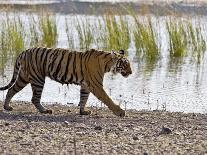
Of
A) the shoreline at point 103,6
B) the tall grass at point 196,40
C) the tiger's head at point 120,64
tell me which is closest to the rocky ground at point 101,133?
the tiger's head at point 120,64

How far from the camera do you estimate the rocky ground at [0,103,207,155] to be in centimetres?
874

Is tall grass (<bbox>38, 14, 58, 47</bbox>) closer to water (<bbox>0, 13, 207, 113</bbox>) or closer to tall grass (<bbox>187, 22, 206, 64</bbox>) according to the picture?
water (<bbox>0, 13, 207, 113</bbox>)

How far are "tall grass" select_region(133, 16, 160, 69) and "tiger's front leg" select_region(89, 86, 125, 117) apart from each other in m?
8.25

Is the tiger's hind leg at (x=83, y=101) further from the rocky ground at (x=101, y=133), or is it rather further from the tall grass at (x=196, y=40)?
the tall grass at (x=196, y=40)

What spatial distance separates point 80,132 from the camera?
979cm

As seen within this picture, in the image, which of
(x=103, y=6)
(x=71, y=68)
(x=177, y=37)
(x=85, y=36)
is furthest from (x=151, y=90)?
(x=103, y=6)

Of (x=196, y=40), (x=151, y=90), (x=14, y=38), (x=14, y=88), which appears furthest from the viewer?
(x=196, y=40)

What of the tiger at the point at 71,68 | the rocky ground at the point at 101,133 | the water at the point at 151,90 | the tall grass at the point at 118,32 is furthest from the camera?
the tall grass at the point at 118,32

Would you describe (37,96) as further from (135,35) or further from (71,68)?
(135,35)

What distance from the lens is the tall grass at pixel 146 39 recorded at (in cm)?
2003

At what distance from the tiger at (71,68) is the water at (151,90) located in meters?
1.49

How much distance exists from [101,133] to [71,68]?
2363 millimetres

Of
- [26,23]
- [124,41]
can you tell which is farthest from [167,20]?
[26,23]

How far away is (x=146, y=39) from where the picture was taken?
66.3ft
